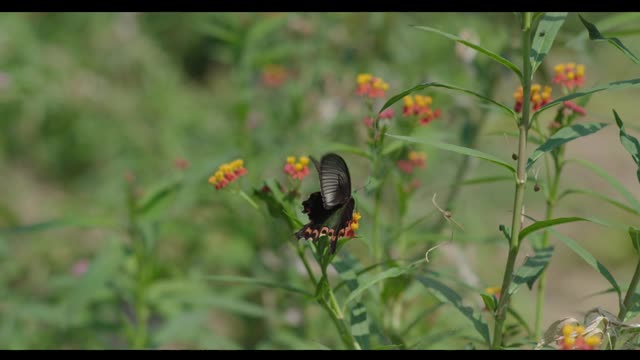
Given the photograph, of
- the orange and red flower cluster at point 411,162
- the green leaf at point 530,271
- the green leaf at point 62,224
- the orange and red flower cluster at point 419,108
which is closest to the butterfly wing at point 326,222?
the green leaf at point 530,271

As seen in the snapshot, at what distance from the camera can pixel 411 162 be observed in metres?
1.70

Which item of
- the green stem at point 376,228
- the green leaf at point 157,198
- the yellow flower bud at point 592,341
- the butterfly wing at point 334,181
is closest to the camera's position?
the yellow flower bud at point 592,341

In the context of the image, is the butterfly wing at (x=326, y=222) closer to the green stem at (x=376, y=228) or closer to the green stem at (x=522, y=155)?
the green stem at (x=522, y=155)

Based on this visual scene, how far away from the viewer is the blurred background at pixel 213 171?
2039 mm

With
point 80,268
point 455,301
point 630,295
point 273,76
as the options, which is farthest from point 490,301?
point 273,76

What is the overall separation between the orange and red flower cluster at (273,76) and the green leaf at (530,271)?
5.61 feet

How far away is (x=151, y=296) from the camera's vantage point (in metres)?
2.04

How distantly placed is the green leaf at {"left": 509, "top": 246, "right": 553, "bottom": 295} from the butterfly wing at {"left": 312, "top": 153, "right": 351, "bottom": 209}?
0.30m

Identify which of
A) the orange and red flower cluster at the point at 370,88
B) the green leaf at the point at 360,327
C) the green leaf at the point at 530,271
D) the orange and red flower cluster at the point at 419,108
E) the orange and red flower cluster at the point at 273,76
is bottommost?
the green leaf at the point at 360,327

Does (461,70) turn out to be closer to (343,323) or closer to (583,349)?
(343,323)

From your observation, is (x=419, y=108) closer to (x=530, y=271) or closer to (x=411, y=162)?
(x=411, y=162)

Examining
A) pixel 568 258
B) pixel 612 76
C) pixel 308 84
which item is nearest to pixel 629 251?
pixel 568 258

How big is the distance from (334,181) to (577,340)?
399mm

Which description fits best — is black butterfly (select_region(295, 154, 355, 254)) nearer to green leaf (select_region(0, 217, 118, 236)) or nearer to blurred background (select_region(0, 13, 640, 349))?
blurred background (select_region(0, 13, 640, 349))
